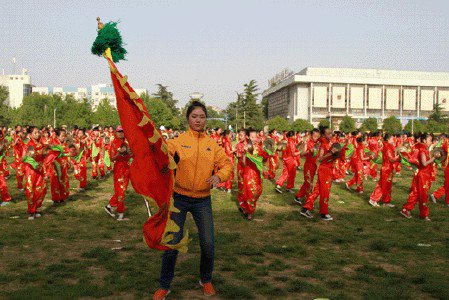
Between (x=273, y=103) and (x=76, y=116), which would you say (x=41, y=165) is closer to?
(x=76, y=116)

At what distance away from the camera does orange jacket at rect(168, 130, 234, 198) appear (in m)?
4.71

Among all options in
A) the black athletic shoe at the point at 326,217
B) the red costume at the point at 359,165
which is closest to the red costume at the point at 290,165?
the red costume at the point at 359,165

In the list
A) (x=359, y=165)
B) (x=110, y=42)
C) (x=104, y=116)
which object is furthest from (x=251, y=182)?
(x=104, y=116)

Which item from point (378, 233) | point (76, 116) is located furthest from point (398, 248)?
point (76, 116)

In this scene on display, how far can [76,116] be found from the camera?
7600cm

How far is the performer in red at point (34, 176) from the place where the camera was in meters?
8.95

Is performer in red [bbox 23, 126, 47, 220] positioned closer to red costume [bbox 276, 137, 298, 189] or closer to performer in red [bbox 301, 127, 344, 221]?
performer in red [bbox 301, 127, 344, 221]

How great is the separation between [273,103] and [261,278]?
136907 mm

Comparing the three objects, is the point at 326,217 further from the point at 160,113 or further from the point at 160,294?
the point at 160,113

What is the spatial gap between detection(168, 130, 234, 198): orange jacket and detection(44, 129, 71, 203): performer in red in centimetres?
629

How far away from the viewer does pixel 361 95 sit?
110000 mm

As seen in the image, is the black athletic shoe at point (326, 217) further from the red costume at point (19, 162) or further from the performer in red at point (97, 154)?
the performer in red at point (97, 154)

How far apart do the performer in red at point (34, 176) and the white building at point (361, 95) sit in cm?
10264

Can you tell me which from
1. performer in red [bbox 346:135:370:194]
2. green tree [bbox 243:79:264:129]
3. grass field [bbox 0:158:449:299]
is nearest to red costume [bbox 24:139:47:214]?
grass field [bbox 0:158:449:299]
